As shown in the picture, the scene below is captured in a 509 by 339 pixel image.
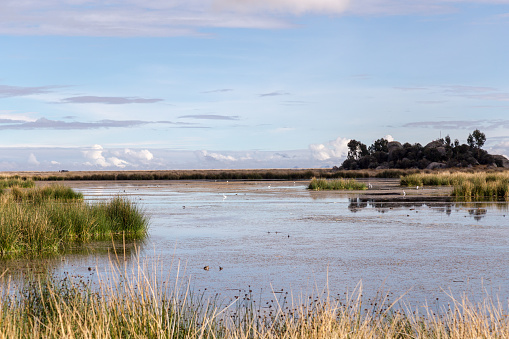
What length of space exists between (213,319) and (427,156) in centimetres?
9221

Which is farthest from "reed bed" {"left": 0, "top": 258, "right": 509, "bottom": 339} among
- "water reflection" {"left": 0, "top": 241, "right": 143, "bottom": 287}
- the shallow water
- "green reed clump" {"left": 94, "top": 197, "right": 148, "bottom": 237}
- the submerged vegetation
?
"green reed clump" {"left": 94, "top": 197, "right": 148, "bottom": 237}

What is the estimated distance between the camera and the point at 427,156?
93.2 metres

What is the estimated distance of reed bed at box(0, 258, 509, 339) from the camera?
5.10 meters

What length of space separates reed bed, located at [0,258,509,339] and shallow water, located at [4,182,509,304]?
2.15ft

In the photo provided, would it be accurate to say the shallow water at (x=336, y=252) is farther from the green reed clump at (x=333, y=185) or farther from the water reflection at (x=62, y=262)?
the green reed clump at (x=333, y=185)

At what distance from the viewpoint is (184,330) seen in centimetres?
561

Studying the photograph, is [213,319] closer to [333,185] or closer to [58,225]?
[58,225]

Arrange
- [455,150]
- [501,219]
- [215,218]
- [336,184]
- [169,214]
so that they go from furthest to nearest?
[455,150], [336,184], [169,214], [215,218], [501,219]

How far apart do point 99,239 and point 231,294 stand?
7.82m

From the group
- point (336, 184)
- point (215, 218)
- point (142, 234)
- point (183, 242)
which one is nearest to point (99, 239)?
point (142, 234)

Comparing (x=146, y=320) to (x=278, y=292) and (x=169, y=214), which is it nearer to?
(x=278, y=292)

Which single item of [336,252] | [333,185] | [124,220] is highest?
[333,185]

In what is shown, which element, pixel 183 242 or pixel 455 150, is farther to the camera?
pixel 455 150

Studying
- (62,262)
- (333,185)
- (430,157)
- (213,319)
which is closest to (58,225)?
(62,262)
